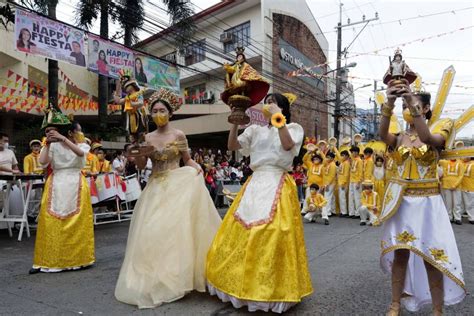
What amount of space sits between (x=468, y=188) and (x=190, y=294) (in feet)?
29.0

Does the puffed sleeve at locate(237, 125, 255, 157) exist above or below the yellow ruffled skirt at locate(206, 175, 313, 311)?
above

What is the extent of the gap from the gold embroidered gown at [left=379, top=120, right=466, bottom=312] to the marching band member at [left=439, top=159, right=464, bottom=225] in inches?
301

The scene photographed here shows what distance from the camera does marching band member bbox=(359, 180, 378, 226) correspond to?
29.6ft

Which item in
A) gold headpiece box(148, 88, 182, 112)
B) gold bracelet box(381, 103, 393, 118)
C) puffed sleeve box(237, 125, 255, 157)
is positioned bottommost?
puffed sleeve box(237, 125, 255, 157)

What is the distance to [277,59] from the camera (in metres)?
22.7

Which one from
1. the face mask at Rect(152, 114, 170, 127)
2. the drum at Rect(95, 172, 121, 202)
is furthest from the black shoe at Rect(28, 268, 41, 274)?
the drum at Rect(95, 172, 121, 202)

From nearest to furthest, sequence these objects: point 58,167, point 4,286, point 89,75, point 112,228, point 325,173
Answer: point 4,286 → point 58,167 → point 112,228 → point 325,173 → point 89,75

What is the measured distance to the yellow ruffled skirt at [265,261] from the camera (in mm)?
3035

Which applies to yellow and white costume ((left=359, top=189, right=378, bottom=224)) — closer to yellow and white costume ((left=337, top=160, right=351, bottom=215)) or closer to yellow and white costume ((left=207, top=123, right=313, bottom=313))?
yellow and white costume ((left=337, top=160, right=351, bottom=215))

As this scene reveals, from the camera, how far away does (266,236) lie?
312cm

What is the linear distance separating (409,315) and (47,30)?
938 cm

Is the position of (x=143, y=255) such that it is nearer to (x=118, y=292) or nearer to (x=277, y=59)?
(x=118, y=292)

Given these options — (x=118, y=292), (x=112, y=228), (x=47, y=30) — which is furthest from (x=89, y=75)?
(x=118, y=292)

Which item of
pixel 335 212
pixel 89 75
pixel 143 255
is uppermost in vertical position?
pixel 89 75
